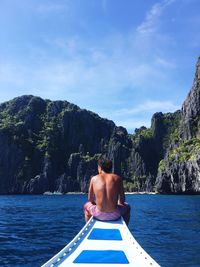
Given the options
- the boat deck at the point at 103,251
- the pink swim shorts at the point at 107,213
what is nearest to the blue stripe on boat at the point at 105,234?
the boat deck at the point at 103,251

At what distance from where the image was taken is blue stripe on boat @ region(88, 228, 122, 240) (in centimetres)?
1062

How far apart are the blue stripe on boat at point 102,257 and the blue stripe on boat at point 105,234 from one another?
101 cm

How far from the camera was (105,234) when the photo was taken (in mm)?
10938

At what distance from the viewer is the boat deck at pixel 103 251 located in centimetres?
877

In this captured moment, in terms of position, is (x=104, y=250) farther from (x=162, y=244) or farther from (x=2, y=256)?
(x=162, y=244)

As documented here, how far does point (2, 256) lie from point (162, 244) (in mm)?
10619

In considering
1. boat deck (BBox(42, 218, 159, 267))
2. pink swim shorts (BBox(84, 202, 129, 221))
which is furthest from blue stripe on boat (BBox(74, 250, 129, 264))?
pink swim shorts (BBox(84, 202, 129, 221))

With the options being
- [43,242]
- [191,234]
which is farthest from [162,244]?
[43,242]

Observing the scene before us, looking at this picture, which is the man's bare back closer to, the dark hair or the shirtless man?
the shirtless man

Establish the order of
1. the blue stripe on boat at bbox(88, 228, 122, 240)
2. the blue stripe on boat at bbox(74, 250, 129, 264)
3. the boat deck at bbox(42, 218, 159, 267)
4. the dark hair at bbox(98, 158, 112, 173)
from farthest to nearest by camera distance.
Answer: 1. the dark hair at bbox(98, 158, 112, 173)
2. the blue stripe on boat at bbox(88, 228, 122, 240)
3. the blue stripe on boat at bbox(74, 250, 129, 264)
4. the boat deck at bbox(42, 218, 159, 267)

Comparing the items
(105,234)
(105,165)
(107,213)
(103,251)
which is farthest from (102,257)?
(105,165)

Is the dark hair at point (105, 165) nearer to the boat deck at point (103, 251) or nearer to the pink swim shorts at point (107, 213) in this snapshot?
the pink swim shorts at point (107, 213)

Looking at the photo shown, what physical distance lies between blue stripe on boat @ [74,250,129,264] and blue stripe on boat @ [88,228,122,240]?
1.01 meters

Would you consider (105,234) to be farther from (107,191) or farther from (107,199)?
(107,191)
